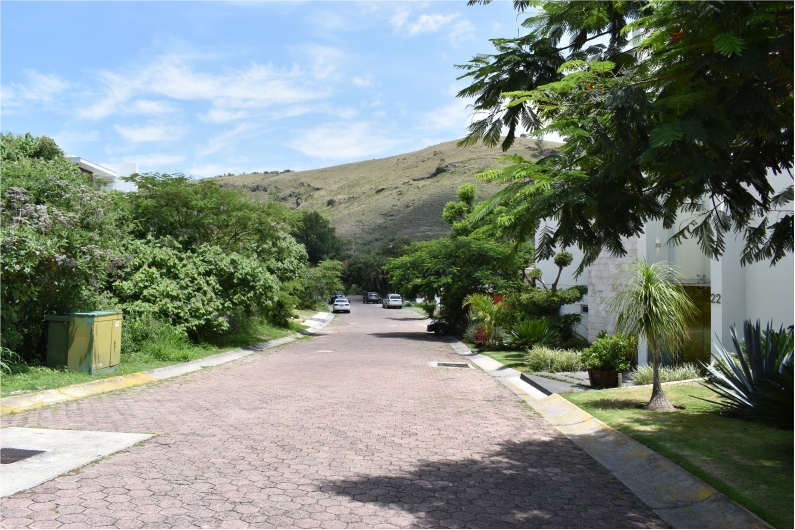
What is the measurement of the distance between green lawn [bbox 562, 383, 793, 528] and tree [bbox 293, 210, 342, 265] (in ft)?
278

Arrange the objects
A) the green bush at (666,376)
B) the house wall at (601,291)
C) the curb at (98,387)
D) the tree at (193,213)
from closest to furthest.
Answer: the curb at (98,387), the green bush at (666,376), the house wall at (601,291), the tree at (193,213)

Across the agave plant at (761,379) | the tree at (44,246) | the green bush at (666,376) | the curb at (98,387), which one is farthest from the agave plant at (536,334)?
the tree at (44,246)

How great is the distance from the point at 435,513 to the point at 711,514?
2330mm

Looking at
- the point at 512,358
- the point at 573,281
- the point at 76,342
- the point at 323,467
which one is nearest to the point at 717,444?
the point at 323,467

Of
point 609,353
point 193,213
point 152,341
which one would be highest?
point 193,213

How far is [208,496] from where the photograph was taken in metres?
5.85

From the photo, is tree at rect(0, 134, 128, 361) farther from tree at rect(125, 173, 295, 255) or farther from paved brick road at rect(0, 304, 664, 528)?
tree at rect(125, 173, 295, 255)

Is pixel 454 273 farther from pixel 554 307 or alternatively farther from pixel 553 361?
pixel 553 361

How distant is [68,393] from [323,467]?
697cm

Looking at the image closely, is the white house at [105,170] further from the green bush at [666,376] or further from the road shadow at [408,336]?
the green bush at [666,376]

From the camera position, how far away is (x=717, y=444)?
7.64 meters

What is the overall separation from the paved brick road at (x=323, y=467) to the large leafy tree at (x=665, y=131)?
2.38 meters

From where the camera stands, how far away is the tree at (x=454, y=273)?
100 feet

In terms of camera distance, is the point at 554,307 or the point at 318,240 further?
the point at 318,240
